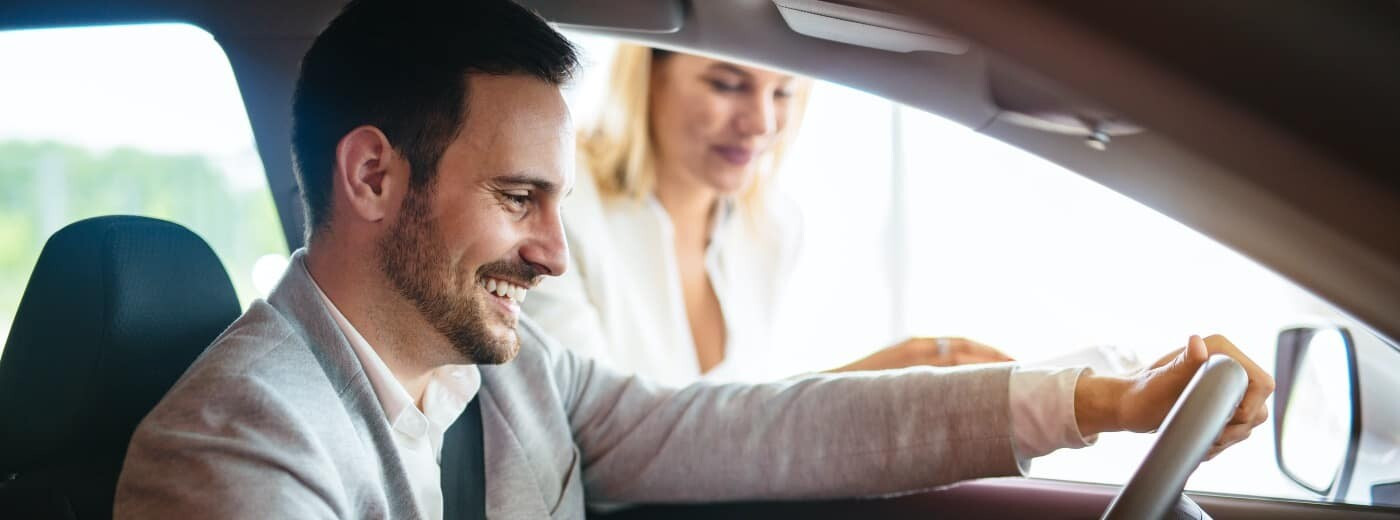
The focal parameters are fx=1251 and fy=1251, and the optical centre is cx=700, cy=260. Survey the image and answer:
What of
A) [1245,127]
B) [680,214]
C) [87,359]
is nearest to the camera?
[1245,127]

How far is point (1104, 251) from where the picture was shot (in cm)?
383

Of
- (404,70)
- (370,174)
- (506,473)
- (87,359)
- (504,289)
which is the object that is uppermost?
(404,70)

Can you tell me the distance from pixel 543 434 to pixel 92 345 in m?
0.52

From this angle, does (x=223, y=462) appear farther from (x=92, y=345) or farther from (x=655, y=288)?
(x=655, y=288)

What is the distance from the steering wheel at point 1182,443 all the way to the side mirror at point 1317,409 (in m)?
0.38

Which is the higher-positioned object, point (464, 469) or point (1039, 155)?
point (1039, 155)

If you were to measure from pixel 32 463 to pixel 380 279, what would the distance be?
0.35 m

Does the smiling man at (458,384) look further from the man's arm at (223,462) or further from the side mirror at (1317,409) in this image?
the side mirror at (1317,409)

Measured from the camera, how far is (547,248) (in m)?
1.28

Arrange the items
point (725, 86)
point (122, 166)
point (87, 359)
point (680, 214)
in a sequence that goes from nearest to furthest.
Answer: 1. point (87, 359)
2. point (725, 86)
3. point (680, 214)
4. point (122, 166)

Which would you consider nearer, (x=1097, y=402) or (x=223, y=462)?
(x=223, y=462)

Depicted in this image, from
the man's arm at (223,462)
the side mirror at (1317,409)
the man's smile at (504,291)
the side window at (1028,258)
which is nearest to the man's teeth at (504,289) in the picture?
the man's smile at (504,291)

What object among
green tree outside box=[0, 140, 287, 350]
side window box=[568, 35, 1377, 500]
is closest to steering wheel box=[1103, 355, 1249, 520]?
side window box=[568, 35, 1377, 500]

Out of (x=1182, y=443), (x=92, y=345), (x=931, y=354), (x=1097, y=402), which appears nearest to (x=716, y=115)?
(x=931, y=354)
